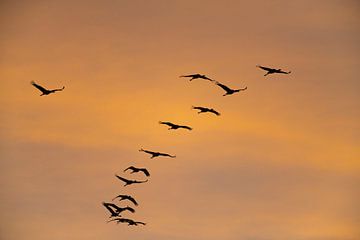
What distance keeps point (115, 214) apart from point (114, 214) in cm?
15

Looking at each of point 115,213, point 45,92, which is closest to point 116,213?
point 115,213

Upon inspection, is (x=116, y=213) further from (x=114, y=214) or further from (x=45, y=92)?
(x=45, y=92)

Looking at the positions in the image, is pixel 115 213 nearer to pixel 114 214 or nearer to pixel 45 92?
pixel 114 214

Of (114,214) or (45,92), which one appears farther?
(114,214)

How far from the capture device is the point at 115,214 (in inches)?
3196

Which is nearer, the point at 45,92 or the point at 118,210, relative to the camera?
the point at 45,92

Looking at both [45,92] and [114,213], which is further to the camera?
[114,213]

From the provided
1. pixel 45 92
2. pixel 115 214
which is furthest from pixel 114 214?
pixel 45 92

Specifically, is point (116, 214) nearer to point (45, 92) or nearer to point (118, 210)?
point (118, 210)

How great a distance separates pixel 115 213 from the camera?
81.8 m

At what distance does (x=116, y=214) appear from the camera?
3184 inches

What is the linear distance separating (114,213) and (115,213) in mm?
259

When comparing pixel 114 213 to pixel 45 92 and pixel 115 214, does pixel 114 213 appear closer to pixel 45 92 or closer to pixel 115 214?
pixel 115 214

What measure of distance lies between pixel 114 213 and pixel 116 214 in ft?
2.15
